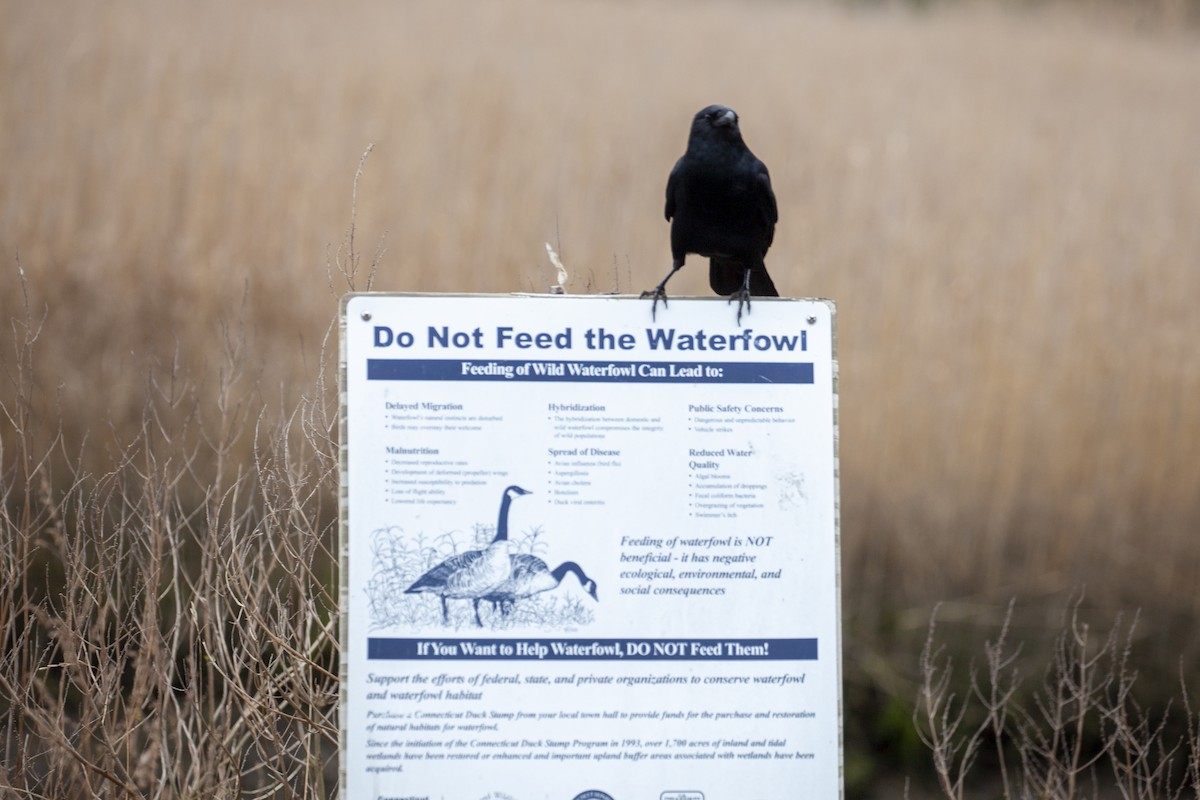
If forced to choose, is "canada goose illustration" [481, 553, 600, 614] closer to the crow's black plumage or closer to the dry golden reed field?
the crow's black plumage

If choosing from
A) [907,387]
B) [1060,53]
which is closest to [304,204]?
[907,387]

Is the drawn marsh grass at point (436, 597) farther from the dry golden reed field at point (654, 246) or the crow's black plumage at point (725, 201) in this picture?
the dry golden reed field at point (654, 246)

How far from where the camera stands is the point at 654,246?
4.67m

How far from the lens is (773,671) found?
150cm

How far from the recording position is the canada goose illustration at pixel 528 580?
1.47 metres

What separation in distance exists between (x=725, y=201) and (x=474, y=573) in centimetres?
94

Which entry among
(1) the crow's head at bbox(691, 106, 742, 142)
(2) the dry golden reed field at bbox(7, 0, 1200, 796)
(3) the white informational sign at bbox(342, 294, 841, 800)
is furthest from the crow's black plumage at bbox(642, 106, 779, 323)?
(2) the dry golden reed field at bbox(7, 0, 1200, 796)

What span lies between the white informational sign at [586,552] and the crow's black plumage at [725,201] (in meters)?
0.47

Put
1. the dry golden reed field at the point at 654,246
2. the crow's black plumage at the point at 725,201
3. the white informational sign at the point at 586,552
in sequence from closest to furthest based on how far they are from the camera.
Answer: the white informational sign at the point at 586,552
the crow's black plumage at the point at 725,201
the dry golden reed field at the point at 654,246

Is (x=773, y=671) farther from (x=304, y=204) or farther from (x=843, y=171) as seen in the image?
(x=843, y=171)

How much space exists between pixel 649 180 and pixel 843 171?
1.04m

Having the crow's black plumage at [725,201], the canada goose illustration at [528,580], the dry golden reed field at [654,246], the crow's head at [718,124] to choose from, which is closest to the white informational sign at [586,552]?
the canada goose illustration at [528,580]

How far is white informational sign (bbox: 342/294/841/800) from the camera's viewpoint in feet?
4.76

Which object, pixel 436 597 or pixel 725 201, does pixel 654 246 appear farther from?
pixel 436 597
